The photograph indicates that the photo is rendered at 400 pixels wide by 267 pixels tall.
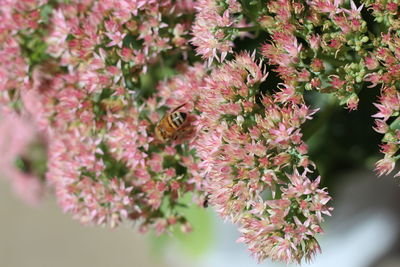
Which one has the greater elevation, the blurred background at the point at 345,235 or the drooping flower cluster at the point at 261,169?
the drooping flower cluster at the point at 261,169

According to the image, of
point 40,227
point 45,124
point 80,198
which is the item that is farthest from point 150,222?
point 40,227

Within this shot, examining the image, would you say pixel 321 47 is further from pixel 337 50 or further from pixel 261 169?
pixel 261 169

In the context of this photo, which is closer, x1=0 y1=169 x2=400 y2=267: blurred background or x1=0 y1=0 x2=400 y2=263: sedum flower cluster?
x1=0 y1=0 x2=400 y2=263: sedum flower cluster

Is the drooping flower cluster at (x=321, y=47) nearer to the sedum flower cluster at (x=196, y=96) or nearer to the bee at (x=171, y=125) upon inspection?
the sedum flower cluster at (x=196, y=96)

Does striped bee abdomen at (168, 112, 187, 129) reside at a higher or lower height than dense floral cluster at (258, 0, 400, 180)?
lower

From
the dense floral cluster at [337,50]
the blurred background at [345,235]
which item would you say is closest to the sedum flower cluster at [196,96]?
the dense floral cluster at [337,50]

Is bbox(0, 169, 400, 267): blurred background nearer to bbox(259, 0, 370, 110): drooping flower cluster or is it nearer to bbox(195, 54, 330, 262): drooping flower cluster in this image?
bbox(195, 54, 330, 262): drooping flower cluster

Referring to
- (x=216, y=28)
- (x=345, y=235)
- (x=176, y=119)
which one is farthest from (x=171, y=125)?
(x=345, y=235)

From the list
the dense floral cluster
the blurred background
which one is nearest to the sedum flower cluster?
the dense floral cluster

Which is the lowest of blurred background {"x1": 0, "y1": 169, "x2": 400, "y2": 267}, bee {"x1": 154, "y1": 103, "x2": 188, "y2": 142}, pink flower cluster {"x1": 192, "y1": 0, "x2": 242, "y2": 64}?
blurred background {"x1": 0, "y1": 169, "x2": 400, "y2": 267}
